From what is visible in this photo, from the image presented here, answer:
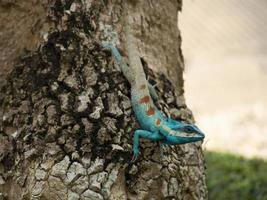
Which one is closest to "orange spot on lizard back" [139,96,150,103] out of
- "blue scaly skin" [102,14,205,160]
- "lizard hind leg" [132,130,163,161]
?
"blue scaly skin" [102,14,205,160]

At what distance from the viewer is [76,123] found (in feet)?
10.2

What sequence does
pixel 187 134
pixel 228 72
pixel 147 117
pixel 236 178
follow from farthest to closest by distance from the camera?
pixel 228 72 < pixel 236 178 < pixel 147 117 < pixel 187 134

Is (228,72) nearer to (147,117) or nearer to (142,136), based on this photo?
(147,117)

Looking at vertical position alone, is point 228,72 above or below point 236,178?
above

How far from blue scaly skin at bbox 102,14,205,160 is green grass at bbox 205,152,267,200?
253cm

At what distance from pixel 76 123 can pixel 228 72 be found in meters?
9.49

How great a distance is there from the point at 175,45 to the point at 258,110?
272 inches

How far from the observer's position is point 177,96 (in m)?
3.64

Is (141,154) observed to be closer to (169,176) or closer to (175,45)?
(169,176)

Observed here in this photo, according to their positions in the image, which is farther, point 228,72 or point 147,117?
point 228,72

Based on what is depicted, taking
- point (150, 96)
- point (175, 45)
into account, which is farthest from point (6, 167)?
point (175, 45)

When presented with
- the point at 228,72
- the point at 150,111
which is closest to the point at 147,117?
the point at 150,111

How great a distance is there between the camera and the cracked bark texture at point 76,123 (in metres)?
3.03

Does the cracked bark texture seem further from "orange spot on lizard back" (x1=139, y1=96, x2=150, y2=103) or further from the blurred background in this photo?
the blurred background
